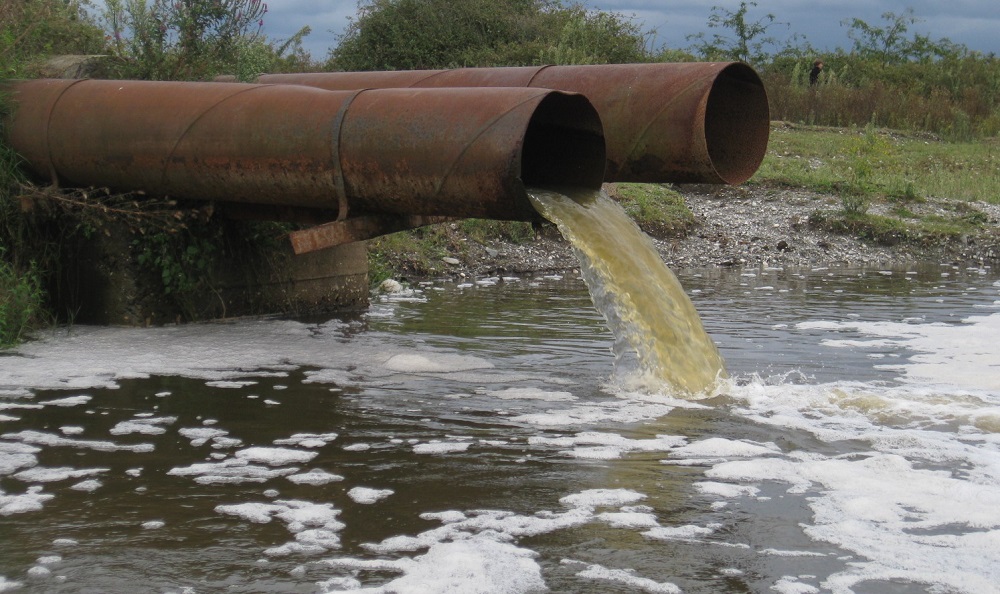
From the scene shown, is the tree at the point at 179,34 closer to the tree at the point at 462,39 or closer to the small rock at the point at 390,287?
the small rock at the point at 390,287

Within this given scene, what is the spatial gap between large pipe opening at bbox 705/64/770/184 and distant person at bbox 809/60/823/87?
58.3ft

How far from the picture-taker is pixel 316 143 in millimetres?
5910

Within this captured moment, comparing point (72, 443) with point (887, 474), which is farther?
point (72, 443)

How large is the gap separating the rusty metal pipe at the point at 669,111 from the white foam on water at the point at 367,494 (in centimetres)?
316

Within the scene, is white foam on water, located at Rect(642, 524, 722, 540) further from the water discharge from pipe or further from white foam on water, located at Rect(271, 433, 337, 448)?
the water discharge from pipe

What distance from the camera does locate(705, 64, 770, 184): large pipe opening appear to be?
6.61 metres

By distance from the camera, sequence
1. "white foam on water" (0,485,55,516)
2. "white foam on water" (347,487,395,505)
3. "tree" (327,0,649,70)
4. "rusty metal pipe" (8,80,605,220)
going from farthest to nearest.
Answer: "tree" (327,0,649,70)
"rusty metal pipe" (8,80,605,220)
"white foam on water" (347,487,395,505)
"white foam on water" (0,485,55,516)

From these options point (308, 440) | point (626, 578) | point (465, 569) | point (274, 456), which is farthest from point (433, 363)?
point (626, 578)

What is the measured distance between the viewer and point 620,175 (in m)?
6.61

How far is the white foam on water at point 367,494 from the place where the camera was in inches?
149

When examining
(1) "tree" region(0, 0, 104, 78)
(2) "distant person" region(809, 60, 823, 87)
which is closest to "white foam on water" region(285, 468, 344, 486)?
(1) "tree" region(0, 0, 104, 78)

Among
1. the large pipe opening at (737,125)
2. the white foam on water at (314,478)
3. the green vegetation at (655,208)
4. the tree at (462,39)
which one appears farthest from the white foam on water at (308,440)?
the tree at (462,39)

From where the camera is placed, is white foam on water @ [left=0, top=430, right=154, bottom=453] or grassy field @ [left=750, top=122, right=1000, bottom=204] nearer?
white foam on water @ [left=0, top=430, right=154, bottom=453]

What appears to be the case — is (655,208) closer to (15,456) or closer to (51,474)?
(15,456)
